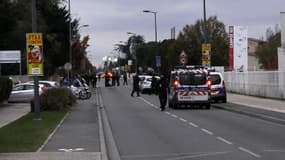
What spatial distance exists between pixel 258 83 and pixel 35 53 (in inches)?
935

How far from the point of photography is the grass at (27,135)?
14.9m

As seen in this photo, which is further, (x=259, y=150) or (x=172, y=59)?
(x=172, y=59)

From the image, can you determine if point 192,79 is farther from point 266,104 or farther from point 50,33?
point 50,33

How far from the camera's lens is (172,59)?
86.7 meters

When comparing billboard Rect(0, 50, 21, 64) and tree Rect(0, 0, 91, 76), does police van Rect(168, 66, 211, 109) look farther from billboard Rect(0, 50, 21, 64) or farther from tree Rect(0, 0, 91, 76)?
tree Rect(0, 0, 91, 76)

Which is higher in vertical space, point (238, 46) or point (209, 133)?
point (238, 46)

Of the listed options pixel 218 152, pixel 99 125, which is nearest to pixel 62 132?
pixel 99 125

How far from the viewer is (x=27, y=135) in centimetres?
1797

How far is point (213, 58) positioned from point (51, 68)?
21.4 meters

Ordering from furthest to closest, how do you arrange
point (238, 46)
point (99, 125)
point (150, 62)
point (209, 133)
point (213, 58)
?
point (150, 62) < point (213, 58) < point (238, 46) < point (99, 125) < point (209, 133)

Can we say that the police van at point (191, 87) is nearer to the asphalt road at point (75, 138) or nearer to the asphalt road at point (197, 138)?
the asphalt road at point (197, 138)

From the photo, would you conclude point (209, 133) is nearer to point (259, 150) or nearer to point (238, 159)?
point (259, 150)

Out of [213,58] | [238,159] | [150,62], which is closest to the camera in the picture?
[238,159]

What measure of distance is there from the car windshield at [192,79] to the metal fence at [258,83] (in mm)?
7176
